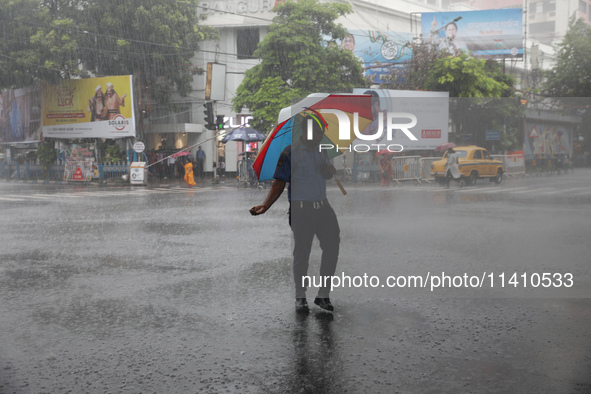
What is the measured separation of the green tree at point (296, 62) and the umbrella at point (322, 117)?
21534mm

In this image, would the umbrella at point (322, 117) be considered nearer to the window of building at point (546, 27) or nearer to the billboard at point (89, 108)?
the window of building at point (546, 27)

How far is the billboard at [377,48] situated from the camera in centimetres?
3544

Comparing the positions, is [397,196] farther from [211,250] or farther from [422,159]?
[211,250]

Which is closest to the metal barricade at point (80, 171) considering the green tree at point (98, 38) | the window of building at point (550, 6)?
the green tree at point (98, 38)

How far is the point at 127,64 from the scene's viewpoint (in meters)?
30.8

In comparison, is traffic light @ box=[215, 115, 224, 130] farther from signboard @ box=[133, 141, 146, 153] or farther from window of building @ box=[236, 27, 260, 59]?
window of building @ box=[236, 27, 260, 59]

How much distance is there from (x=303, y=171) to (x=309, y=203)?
289mm

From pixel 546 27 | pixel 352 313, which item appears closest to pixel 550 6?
pixel 546 27

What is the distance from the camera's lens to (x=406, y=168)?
18.3 ft

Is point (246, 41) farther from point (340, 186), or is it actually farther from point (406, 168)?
point (340, 186)

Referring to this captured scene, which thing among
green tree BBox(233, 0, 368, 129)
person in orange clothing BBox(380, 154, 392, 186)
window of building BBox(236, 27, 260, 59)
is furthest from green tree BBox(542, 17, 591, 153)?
window of building BBox(236, 27, 260, 59)

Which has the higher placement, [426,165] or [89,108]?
[89,108]

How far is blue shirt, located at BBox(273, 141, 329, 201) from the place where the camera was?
17.2 ft

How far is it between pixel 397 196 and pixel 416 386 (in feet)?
Answer: 7.76
